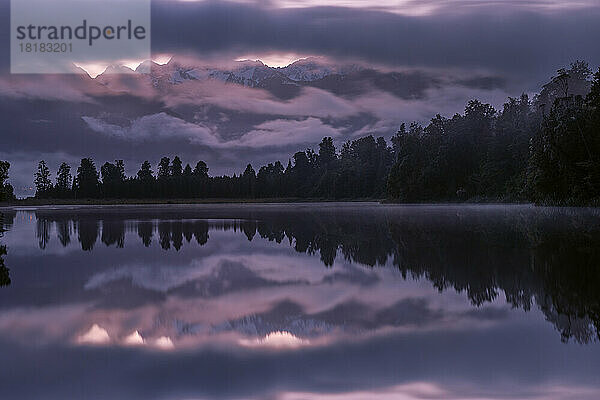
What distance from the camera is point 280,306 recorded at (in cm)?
1335

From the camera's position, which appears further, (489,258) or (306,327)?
(489,258)

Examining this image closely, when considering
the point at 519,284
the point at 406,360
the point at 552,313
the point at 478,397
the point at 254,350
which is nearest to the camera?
the point at 478,397

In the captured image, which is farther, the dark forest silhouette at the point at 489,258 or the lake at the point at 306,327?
the dark forest silhouette at the point at 489,258

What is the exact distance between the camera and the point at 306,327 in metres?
11.2

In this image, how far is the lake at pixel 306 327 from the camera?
26.4 ft

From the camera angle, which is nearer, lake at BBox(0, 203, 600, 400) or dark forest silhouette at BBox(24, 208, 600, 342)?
lake at BBox(0, 203, 600, 400)

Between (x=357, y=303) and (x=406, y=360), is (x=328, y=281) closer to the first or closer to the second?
(x=357, y=303)

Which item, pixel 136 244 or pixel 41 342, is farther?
pixel 136 244

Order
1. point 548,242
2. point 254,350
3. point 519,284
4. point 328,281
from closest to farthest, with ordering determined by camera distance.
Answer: point 254,350, point 519,284, point 328,281, point 548,242

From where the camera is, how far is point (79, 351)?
32.1 feet

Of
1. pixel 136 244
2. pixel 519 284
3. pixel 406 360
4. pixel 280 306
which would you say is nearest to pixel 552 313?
pixel 519 284

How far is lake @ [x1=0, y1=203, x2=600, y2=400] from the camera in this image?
316 inches

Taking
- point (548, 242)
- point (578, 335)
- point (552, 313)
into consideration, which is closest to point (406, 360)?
point (578, 335)

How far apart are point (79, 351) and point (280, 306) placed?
4739mm
